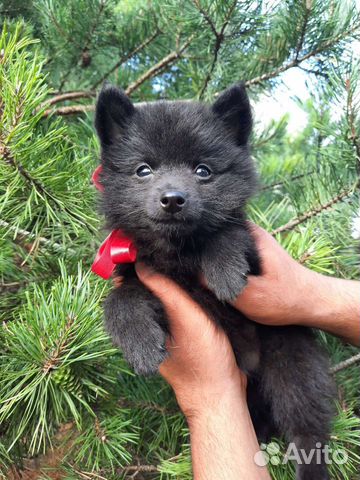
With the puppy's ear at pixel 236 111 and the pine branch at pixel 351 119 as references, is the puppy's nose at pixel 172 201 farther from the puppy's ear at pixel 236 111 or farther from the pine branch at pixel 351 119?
the pine branch at pixel 351 119

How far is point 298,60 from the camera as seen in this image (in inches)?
85.6

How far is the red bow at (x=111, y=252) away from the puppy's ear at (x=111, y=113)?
0.15 metres

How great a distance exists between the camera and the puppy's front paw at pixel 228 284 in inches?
66.0

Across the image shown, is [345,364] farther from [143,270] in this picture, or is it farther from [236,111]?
[236,111]

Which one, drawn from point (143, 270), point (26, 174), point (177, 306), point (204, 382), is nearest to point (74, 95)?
point (26, 174)

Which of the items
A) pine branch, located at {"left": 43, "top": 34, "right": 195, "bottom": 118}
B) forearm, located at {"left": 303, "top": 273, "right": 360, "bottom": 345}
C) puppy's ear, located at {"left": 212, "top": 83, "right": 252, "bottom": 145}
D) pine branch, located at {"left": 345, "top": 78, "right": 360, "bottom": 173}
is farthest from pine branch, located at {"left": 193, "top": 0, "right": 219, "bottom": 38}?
forearm, located at {"left": 303, "top": 273, "right": 360, "bottom": 345}

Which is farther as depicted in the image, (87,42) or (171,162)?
(87,42)

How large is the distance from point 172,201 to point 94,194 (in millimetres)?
453

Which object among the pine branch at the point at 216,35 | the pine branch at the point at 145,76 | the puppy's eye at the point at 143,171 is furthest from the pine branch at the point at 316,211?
the pine branch at the point at 145,76

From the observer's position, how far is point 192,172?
6.13 feet

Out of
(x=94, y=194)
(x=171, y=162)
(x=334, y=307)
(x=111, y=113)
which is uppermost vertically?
(x=111, y=113)

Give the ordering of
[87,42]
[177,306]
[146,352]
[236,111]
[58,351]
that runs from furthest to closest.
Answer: [87,42] → [236,111] → [177,306] → [146,352] → [58,351]

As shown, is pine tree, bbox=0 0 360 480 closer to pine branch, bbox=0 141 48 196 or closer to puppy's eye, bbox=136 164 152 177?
pine branch, bbox=0 141 48 196

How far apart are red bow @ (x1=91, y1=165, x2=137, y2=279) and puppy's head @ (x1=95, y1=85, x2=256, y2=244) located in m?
0.04
